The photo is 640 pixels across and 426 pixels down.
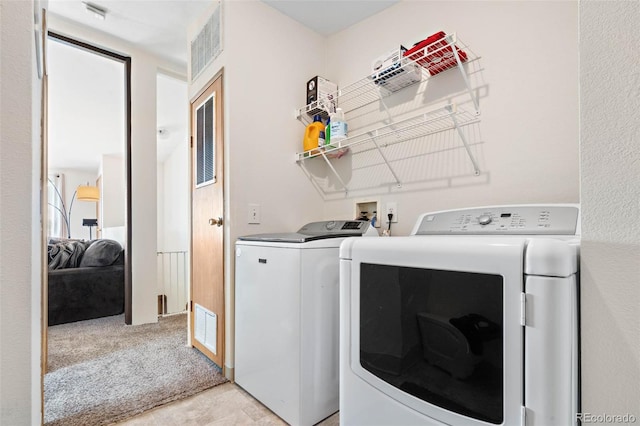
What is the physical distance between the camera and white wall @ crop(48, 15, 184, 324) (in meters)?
2.79

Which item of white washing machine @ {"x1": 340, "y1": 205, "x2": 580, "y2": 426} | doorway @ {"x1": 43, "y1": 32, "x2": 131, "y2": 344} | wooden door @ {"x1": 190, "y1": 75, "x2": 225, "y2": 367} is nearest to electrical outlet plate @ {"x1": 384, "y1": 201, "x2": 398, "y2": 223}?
white washing machine @ {"x1": 340, "y1": 205, "x2": 580, "y2": 426}

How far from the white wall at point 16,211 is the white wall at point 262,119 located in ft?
3.70

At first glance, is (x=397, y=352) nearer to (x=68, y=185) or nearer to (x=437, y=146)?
(x=437, y=146)

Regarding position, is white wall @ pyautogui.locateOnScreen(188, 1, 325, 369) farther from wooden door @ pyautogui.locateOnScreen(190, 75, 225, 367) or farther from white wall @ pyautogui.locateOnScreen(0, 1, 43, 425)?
white wall @ pyautogui.locateOnScreen(0, 1, 43, 425)

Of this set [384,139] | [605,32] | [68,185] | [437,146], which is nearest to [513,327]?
[605,32]

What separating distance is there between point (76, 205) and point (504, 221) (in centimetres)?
903

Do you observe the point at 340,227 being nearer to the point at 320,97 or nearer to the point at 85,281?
the point at 320,97

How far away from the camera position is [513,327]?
69cm

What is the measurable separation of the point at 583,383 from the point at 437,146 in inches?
50.6

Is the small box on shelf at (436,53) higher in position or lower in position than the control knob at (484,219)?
higher

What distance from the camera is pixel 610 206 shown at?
0.58m

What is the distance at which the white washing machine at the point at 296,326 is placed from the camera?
138 centimetres

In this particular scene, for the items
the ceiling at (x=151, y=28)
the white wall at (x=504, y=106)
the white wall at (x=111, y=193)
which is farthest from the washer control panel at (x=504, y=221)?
the white wall at (x=111, y=193)

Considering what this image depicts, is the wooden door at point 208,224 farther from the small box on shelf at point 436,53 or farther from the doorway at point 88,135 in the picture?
the small box on shelf at point 436,53
